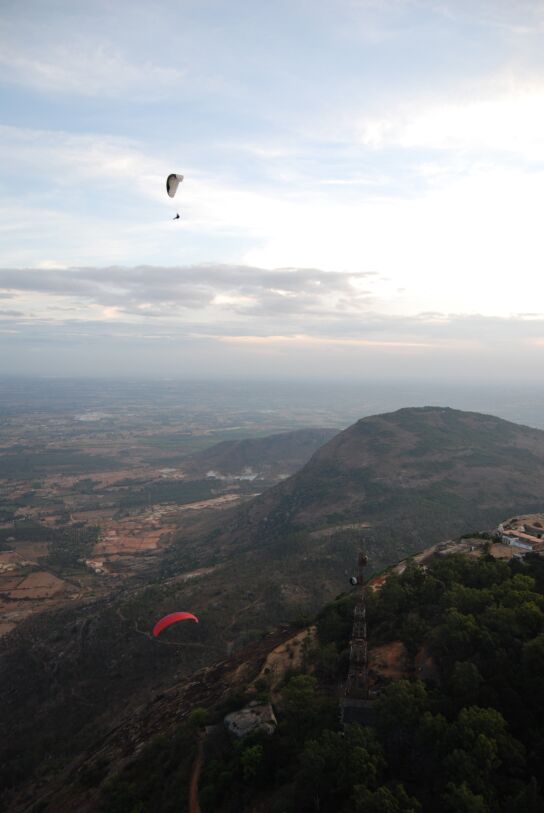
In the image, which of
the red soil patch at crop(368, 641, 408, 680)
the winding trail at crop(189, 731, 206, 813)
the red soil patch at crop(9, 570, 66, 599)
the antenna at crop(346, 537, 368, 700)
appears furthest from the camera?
the red soil patch at crop(9, 570, 66, 599)

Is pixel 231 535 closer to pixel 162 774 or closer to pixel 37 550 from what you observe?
pixel 37 550

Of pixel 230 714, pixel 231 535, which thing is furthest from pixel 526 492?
pixel 230 714

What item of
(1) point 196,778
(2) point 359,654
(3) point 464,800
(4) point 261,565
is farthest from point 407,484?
(3) point 464,800

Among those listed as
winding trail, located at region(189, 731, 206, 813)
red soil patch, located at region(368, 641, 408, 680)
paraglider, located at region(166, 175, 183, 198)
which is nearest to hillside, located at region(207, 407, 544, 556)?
red soil patch, located at region(368, 641, 408, 680)

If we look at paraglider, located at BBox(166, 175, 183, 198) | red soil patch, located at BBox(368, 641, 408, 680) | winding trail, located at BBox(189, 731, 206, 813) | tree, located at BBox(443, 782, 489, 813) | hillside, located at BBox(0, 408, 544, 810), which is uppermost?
paraglider, located at BBox(166, 175, 183, 198)

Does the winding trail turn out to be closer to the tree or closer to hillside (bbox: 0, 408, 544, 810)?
the tree

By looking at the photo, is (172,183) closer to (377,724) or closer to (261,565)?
(377,724)

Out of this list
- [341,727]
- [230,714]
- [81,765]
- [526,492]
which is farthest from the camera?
[526,492]
